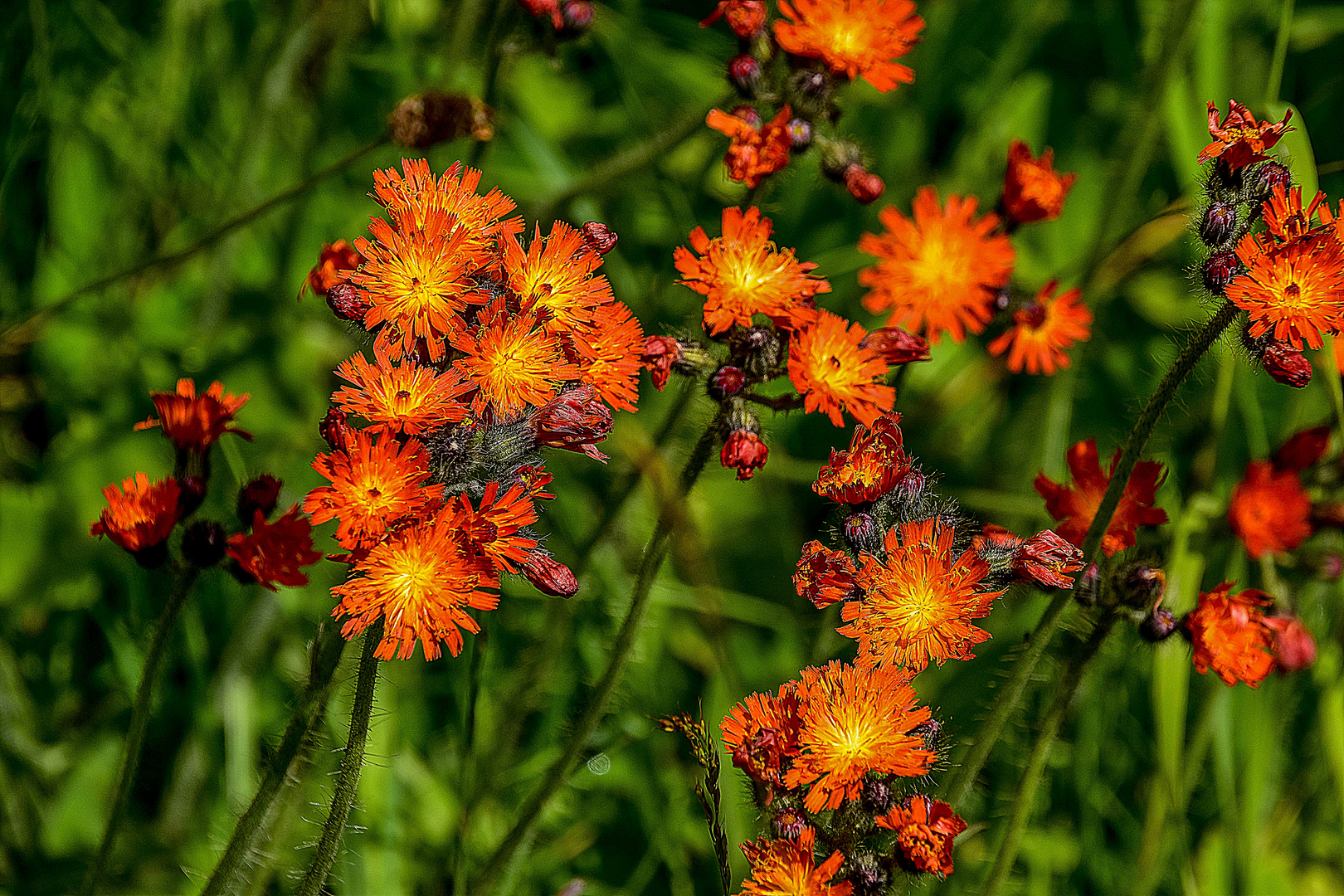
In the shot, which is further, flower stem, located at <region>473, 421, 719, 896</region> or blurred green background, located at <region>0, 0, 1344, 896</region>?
blurred green background, located at <region>0, 0, 1344, 896</region>

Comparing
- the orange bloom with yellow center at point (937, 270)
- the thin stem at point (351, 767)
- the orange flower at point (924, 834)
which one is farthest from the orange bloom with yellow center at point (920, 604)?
the orange bloom with yellow center at point (937, 270)

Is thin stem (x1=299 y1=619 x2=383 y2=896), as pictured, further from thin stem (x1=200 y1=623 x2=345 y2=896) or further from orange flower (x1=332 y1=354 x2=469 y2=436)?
orange flower (x1=332 y1=354 x2=469 y2=436)

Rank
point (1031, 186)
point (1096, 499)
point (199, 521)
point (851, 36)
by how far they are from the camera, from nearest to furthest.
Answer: point (199, 521) → point (1096, 499) → point (851, 36) → point (1031, 186)

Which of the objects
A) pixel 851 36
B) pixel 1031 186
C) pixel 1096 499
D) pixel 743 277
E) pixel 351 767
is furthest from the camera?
pixel 1031 186

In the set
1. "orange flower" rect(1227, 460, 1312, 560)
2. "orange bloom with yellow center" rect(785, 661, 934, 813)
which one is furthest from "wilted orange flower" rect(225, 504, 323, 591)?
"orange flower" rect(1227, 460, 1312, 560)

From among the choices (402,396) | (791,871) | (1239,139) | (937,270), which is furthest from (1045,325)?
(402,396)

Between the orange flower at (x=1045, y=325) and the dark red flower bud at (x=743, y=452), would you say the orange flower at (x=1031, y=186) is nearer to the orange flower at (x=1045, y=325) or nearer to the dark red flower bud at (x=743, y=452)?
the orange flower at (x=1045, y=325)

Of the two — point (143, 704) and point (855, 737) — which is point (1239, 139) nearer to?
point (855, 737)

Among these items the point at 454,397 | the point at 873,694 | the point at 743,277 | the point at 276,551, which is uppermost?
the point at 743,277
